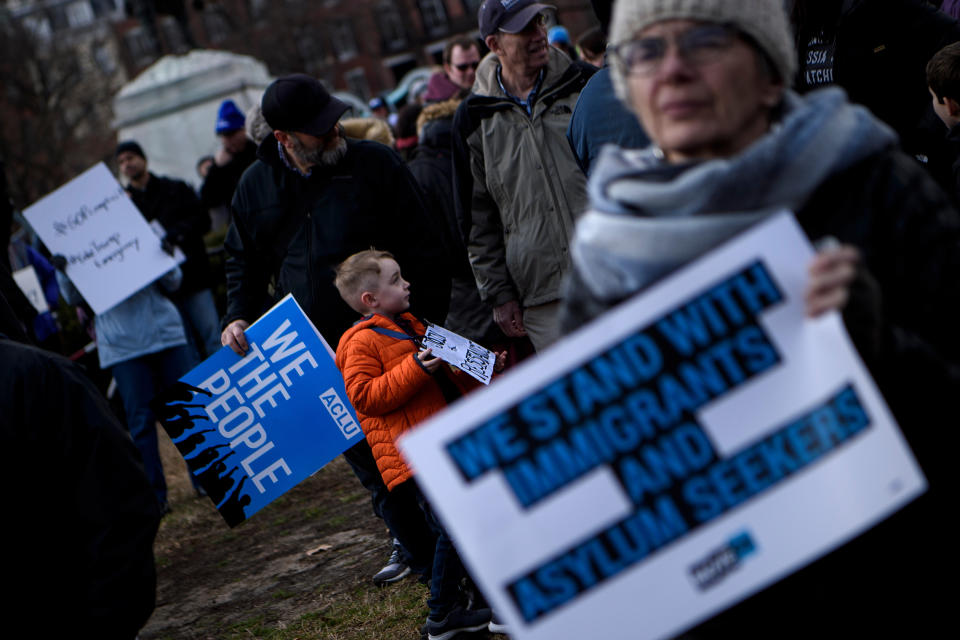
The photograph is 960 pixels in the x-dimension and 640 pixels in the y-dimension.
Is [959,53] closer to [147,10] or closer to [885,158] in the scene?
[885,158]

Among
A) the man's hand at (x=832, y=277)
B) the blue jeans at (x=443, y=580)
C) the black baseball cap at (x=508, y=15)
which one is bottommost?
the blue jeans at (x=443, y=580)

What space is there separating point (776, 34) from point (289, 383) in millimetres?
3264

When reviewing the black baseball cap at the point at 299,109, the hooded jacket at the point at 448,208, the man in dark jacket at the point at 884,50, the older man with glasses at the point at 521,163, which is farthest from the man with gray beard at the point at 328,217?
the man in dark jacket at the point at 884,50

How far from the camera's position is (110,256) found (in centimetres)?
736

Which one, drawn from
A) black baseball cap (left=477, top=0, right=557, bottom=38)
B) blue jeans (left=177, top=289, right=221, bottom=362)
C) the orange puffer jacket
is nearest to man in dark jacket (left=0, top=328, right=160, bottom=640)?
the orange puffer jacket

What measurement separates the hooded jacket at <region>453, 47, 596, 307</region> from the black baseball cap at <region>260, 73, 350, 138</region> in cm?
58

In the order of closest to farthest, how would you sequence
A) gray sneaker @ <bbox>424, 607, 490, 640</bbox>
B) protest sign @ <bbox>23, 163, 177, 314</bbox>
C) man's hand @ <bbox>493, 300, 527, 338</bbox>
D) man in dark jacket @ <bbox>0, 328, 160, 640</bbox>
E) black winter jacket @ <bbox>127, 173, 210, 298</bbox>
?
1. man in dark jacket @ <bbox>0, 328, 160, 640</bbox>
2. gray sneaker @ <bbox>424, 607, 490, 640</bbox>
3. man's hand @ <bbox>493, 300, 527, 338</bbox>
4. protest sign @ <bbox>23, 163, 177, 314</bbox>
5. black winter jacket @ <bbox>127, 173, 210, 298</bbox>

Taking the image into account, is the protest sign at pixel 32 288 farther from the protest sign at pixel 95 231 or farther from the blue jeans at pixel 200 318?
the protest sign at pixel 95 231

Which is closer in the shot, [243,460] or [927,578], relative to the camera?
[927,578]

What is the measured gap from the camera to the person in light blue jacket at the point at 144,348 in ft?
24.5

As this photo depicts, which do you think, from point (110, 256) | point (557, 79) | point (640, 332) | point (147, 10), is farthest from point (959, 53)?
point (147, 10)

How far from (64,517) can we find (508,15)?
287 centimetres

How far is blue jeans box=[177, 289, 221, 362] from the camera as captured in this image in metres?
8.14

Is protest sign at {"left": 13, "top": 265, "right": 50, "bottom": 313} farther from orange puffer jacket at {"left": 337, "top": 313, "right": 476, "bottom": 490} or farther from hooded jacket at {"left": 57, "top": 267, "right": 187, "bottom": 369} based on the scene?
orange puffer jacket at {"left": 337, "top": 313, "right": 476, "bottom": 490}
